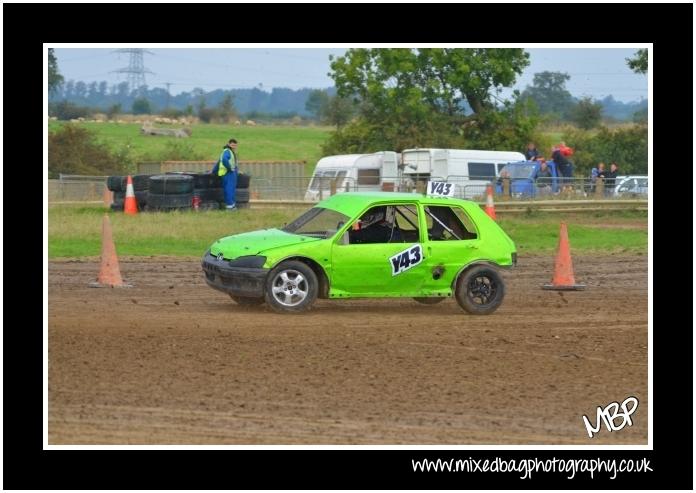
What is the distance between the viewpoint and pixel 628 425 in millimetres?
8664

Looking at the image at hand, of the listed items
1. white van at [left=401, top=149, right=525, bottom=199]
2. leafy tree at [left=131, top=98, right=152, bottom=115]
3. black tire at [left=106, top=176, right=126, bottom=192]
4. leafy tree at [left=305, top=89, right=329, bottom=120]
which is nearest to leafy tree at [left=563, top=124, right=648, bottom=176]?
white van at [left=401, top=149, right=525, bottom=199]

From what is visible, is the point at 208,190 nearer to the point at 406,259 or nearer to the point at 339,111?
the point at 406,259

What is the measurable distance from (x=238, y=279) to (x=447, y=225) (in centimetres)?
263

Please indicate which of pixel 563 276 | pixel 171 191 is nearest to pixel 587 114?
pixel 171 191

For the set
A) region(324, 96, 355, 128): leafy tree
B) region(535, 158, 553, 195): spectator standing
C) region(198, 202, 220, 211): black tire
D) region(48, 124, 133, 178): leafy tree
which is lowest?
region(198, 202, 220, 211): black tire

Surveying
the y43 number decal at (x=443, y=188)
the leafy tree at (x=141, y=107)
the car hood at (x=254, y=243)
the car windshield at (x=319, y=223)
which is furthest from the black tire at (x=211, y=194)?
the leafy tree at (x=141, y=107)

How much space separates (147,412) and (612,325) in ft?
21.0

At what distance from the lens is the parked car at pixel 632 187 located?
30.5 meters

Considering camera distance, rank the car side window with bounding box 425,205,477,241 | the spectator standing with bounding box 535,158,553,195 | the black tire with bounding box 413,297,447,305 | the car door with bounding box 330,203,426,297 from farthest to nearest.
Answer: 1. the spectator standing with bounding box 535,158,553,195
2. the black tire with bounding box 413,297,447,305
3. the car side window with bounding box 425,205,477,241
4. the car door with bounding box 330,203,426,297

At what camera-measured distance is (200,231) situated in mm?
22938

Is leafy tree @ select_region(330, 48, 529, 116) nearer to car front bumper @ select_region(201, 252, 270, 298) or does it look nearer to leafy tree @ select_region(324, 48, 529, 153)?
leafy tree @ select_region(324, 48, 529, 153)

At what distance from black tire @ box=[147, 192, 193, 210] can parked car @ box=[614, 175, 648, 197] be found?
1162 cm

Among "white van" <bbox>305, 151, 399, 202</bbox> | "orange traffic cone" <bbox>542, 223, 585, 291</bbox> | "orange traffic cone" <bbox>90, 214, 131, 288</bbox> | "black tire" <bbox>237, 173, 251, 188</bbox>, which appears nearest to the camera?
"orange traffic cone" <bbox>90, 214, 131, 288</bbox>

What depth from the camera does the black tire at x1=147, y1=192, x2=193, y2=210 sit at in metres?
25.5
